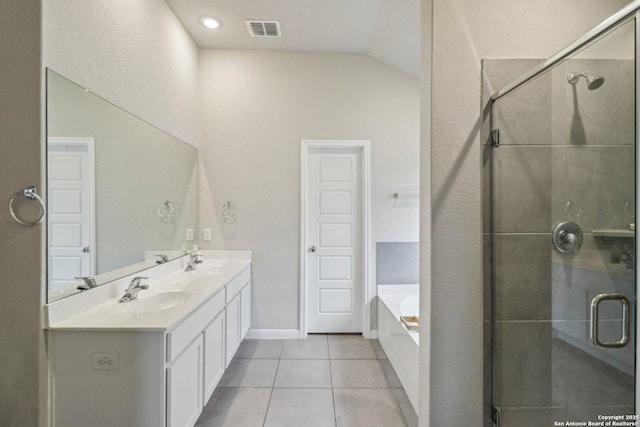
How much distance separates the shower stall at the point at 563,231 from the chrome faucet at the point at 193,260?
2478 millimetres

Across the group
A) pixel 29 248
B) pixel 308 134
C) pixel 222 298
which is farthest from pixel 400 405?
pixel 308 134

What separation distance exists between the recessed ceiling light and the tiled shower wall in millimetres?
2536

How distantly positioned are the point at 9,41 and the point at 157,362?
1.61 m

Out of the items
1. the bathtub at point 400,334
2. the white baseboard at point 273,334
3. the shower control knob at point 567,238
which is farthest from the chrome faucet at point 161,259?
the shower control knob at point 567,238

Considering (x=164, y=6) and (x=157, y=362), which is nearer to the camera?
(x=157, y=362)

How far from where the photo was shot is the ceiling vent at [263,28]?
2871mm

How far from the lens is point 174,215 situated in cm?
280

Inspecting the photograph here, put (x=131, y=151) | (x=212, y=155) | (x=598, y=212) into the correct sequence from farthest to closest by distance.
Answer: (x=212, y=155) → (x=131, y=151) → (x=598, y=212)

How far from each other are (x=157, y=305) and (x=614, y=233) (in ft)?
7.78

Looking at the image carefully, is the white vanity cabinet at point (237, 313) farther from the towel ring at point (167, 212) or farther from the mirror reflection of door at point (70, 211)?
the mirror reflection of door at point (70, 211)

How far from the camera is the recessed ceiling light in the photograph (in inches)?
111

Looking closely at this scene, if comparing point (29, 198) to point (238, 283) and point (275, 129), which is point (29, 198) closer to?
point (238, 283)

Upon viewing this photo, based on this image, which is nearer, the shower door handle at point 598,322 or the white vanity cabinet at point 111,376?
the shower door handle at point 598,322

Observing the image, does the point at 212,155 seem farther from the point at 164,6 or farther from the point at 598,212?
the point at 598,212
